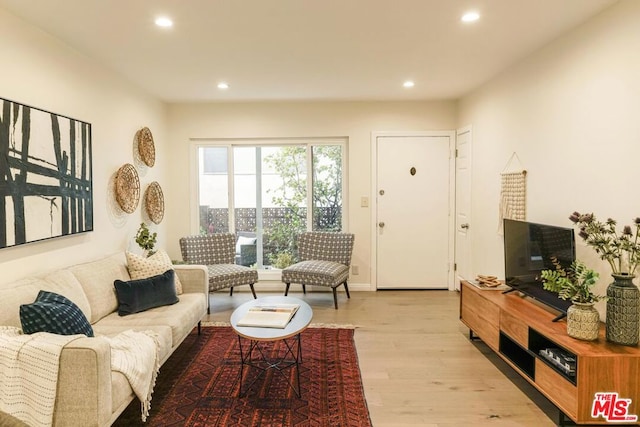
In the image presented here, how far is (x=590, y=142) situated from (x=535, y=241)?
2.48 feet

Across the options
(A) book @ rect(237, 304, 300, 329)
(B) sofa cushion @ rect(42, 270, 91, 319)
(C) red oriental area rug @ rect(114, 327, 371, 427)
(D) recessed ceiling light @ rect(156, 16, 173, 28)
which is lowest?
(C) red oriental area rug @ rect(114, 327, 371, 427)

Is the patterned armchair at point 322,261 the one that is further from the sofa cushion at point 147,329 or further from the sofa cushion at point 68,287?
the sofa cushion at point 68,287

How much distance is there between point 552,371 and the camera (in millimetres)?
2211

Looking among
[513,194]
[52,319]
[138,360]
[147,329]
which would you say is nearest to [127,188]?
[147,329]

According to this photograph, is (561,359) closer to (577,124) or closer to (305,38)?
(577,124)

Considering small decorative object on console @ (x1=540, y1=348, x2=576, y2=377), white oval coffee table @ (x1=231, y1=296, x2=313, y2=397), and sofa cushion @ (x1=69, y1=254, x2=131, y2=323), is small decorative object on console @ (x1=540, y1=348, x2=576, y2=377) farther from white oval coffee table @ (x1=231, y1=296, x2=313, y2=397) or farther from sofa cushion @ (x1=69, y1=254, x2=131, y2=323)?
sofa cushion @ (x1=69, y1=254, x2=131, y2=323)

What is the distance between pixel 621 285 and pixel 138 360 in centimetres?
266

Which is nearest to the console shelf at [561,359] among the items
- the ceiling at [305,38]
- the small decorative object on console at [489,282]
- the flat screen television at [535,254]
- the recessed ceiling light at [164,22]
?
the flat screen television at [535,254]

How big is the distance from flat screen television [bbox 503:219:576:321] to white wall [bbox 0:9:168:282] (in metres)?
3.53

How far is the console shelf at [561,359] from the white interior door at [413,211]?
204 centimetres

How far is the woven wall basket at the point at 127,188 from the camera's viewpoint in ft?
12.2

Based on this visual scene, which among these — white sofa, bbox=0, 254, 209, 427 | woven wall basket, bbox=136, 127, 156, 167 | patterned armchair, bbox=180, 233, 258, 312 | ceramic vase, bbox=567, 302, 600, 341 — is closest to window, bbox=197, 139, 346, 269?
patterned armchair, bbox=180, 233, 258, 312

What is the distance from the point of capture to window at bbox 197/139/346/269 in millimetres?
5160

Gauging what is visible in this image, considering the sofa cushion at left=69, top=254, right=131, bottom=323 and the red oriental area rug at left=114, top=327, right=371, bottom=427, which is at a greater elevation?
the sofa cushion at left=69, top=254, right=131, bottom=323
